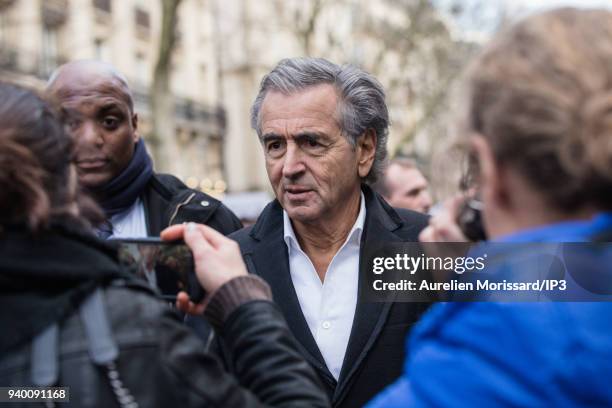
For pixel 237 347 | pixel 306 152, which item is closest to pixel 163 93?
pixel 306 152

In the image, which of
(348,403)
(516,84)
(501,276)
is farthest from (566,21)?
(348,403)

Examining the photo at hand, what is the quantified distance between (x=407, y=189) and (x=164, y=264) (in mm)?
4490

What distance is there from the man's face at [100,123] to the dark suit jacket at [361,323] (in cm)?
68

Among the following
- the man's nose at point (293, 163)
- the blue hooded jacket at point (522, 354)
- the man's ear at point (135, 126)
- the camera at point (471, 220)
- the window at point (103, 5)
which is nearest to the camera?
the blue hooded jacket at point (522, 354)

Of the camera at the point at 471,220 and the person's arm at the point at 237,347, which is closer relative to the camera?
the person's arm at the point at 237,347

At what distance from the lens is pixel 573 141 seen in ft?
4.33

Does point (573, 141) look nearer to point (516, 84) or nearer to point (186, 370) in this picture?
point (516, 84)

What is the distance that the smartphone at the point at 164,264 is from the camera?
6.38ft

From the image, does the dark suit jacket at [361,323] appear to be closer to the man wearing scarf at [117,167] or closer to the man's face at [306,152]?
the man's face at [306,152]

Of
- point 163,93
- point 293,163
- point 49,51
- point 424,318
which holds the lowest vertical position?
point 424,318

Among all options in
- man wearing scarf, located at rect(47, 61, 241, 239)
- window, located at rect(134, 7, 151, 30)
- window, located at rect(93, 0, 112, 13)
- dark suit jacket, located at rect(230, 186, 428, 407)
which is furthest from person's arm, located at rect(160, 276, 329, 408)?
window, located at rect(134, 7, 151, 30)

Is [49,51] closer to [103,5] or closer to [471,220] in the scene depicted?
[103,5]

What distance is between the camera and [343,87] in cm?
306

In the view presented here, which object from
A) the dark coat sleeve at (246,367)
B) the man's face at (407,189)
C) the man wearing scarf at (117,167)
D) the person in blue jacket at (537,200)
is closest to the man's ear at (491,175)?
the person in blue jacket at (537,200)
